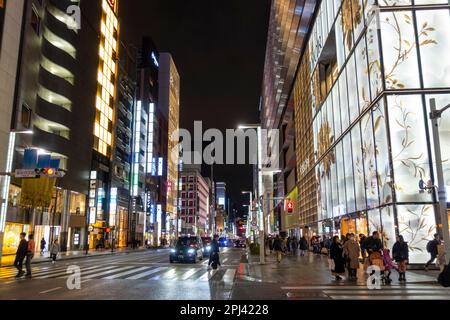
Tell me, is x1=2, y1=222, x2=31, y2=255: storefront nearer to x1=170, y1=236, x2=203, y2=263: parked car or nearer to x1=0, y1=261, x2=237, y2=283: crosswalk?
x1=170, y1=236, x2=203, y2=263: parked car

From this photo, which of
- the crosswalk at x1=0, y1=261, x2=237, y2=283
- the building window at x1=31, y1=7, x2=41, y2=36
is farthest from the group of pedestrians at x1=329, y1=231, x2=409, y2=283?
the building window at x1=31, y1=7, x2=41, y2=36

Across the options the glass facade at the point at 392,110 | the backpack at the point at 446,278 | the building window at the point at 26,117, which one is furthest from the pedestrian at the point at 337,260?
the building window at the point at 26,117

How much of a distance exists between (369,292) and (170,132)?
110m

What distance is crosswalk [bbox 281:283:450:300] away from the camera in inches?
474

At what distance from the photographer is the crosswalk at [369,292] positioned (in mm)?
12031

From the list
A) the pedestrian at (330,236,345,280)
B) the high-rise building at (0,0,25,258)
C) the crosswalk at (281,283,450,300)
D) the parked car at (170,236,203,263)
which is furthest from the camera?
the high-rise building at (0,0,25,258)

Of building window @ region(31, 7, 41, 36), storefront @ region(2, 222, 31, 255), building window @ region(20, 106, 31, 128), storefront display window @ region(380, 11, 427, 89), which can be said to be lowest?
storefront @ region(2, 222, 31, 255)

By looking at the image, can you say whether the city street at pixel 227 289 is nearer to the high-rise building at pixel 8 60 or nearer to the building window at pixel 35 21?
the high-rise building at pixel 8 60

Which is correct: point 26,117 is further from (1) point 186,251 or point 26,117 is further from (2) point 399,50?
(2) point 399,50

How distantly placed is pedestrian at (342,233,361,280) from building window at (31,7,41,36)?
40398 millimetres

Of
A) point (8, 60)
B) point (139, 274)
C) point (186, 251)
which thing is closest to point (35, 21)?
point (8, 60)

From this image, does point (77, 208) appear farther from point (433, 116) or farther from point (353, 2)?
point (433, 116)
